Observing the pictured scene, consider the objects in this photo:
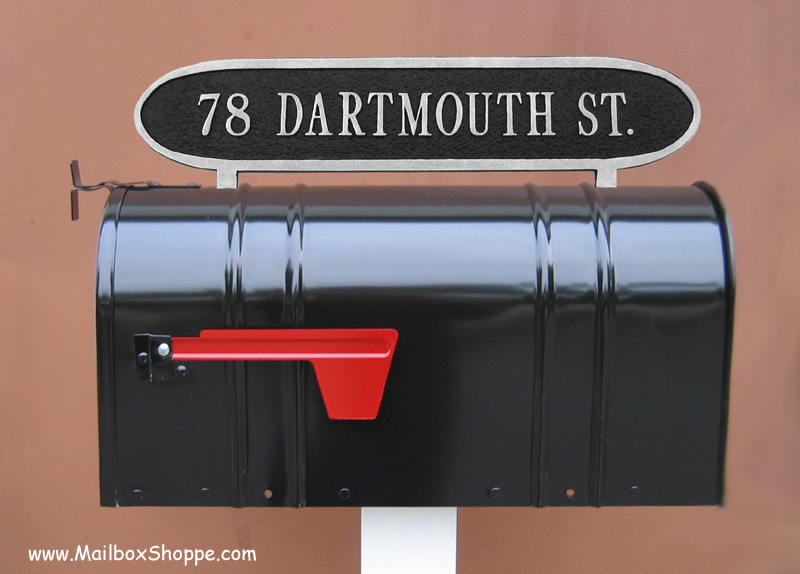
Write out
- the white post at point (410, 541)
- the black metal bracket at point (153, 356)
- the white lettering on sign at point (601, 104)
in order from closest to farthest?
the black metal bracket at point (153, 356) → the white post at point (410, 541) → the white lettering on sign at point (601, 104)

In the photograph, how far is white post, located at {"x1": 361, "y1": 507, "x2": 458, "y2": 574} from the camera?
60.1 inches

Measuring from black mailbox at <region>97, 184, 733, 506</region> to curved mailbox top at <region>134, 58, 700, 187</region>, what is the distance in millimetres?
467

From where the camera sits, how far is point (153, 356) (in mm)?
1283

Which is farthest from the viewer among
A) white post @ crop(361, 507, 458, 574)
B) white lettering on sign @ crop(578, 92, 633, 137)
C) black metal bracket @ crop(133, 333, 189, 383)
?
white lettering on sign @ crop(578, 92, 633, 137)

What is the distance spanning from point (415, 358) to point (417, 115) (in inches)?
31.3

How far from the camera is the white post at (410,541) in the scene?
1.53 m

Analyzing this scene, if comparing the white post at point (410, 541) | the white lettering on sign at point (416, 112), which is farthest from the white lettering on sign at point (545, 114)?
the white post at point (410, 541)

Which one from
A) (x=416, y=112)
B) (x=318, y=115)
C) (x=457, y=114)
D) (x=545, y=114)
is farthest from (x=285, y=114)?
(x=545, y=114)

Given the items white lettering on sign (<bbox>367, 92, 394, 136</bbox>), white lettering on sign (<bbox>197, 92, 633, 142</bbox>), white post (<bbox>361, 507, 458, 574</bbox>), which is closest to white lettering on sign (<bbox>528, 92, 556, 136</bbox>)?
white lettering on sign (<bbox>197, 92, 633, 142</bbox>)

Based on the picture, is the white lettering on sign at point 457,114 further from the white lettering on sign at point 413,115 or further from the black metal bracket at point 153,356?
the black metal bracket at point 153,356

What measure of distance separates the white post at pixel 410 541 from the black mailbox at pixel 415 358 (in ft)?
0.69

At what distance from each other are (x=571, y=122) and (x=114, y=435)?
1.40 metres

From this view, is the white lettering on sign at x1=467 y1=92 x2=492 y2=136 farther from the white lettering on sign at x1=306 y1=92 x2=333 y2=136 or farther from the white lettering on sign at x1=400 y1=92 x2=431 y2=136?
the white lettering on sign at x1=306 y1=92 x2=333 y2=136

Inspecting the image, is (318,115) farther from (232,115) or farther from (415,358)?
(415,358)
